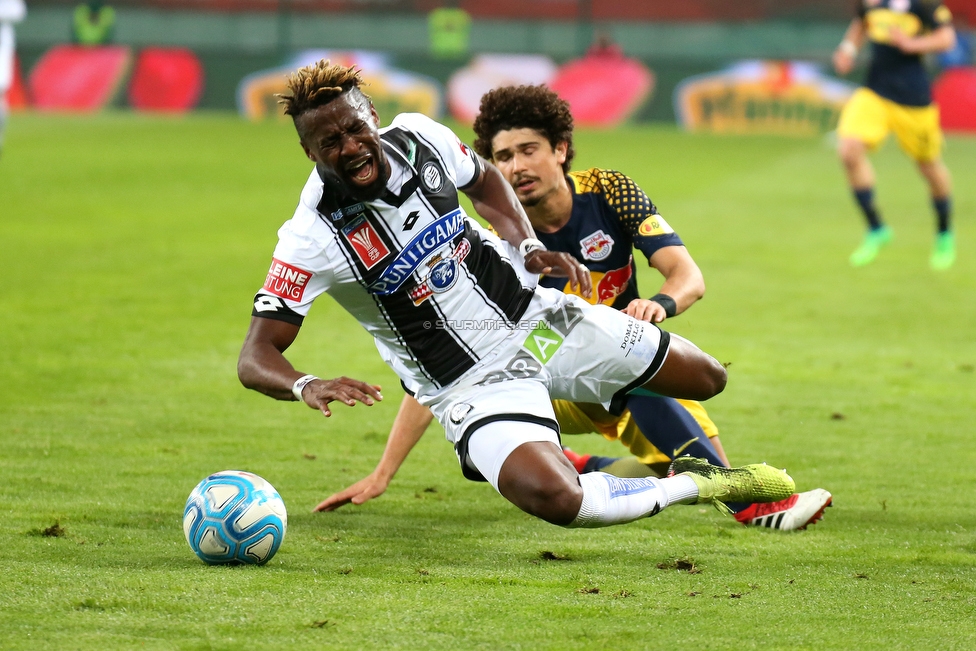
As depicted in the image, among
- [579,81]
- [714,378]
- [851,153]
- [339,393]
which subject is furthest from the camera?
[579,81]

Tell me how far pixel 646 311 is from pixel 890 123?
8.85 metres

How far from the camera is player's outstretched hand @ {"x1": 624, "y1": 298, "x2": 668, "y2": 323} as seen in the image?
187 inches

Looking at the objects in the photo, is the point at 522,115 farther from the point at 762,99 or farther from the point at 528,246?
the point at 762,99

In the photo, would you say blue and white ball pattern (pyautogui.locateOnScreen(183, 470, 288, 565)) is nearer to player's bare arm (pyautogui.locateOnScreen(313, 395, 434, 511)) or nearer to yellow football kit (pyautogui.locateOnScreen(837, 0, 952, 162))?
player's bare arm (pyautogui.locateOnScreen(313, 395, 434, 511))

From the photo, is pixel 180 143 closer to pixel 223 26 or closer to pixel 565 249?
pixel 223 26

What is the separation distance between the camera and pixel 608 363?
477 centimetres

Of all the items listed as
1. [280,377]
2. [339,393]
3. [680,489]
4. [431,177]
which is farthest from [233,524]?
[680,489]

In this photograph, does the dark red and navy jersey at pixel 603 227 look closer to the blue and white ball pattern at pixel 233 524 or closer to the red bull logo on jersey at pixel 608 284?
the red bull logo on jersey at pixel 608 284

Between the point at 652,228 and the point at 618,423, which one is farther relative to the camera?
the point at 618,423

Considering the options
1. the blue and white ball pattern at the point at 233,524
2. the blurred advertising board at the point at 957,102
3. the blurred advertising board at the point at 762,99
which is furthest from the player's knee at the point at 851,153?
the blurred advertising board at the point at 957,102

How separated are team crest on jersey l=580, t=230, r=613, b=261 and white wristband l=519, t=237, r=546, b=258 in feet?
1.88

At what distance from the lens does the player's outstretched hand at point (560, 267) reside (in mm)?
4598

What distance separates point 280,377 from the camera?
418cm

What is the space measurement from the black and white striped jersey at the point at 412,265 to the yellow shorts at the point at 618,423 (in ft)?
2.41
